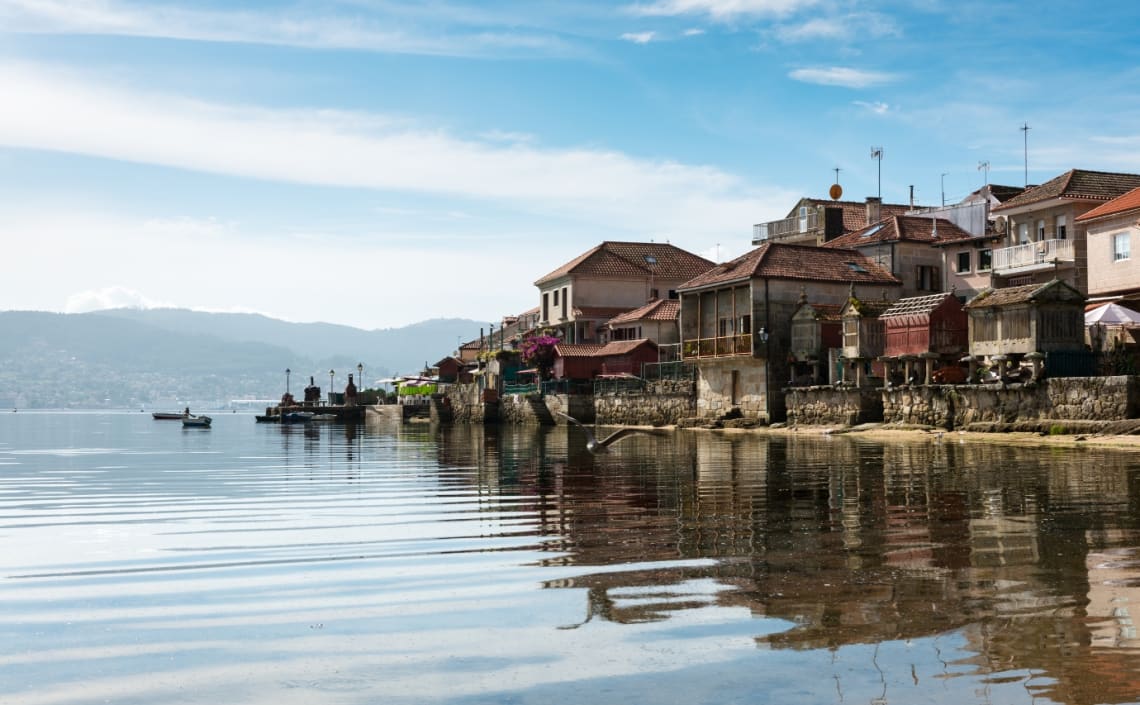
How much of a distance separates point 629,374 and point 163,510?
4980 centimetres

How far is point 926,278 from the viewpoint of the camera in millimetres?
58312

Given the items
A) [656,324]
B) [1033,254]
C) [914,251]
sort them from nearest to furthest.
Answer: [1033,254] < [914,251] < [656,324]

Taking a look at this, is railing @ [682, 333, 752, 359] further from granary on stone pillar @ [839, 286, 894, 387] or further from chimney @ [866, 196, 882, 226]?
chimney @ [866, 196, 882, 226]

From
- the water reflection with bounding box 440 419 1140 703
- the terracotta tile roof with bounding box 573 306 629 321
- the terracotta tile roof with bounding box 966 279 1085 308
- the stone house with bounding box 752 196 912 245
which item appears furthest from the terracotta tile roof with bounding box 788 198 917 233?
the water reflection with bounding box 440 419 1140 703

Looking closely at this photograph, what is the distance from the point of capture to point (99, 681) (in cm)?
778

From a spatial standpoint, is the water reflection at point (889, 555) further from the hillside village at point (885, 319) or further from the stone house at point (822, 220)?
the stone house at point (822, 220)

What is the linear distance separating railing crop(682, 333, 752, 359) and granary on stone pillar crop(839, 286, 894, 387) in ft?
19.4

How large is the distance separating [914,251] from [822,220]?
11927mm

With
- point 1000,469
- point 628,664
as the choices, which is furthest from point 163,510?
point 1000,469

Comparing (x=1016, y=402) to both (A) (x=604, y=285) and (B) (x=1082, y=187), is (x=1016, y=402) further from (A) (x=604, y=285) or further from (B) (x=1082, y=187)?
(A) (x=604, y=285)

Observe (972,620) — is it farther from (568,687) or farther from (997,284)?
(997,284)

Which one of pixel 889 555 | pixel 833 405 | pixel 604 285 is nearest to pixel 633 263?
pixel 604 285

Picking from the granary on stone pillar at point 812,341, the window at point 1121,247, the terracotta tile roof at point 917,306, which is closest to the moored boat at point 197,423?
the granary on stone pillar at point 812,341

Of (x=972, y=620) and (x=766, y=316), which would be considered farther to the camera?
(x=766, y=316)
